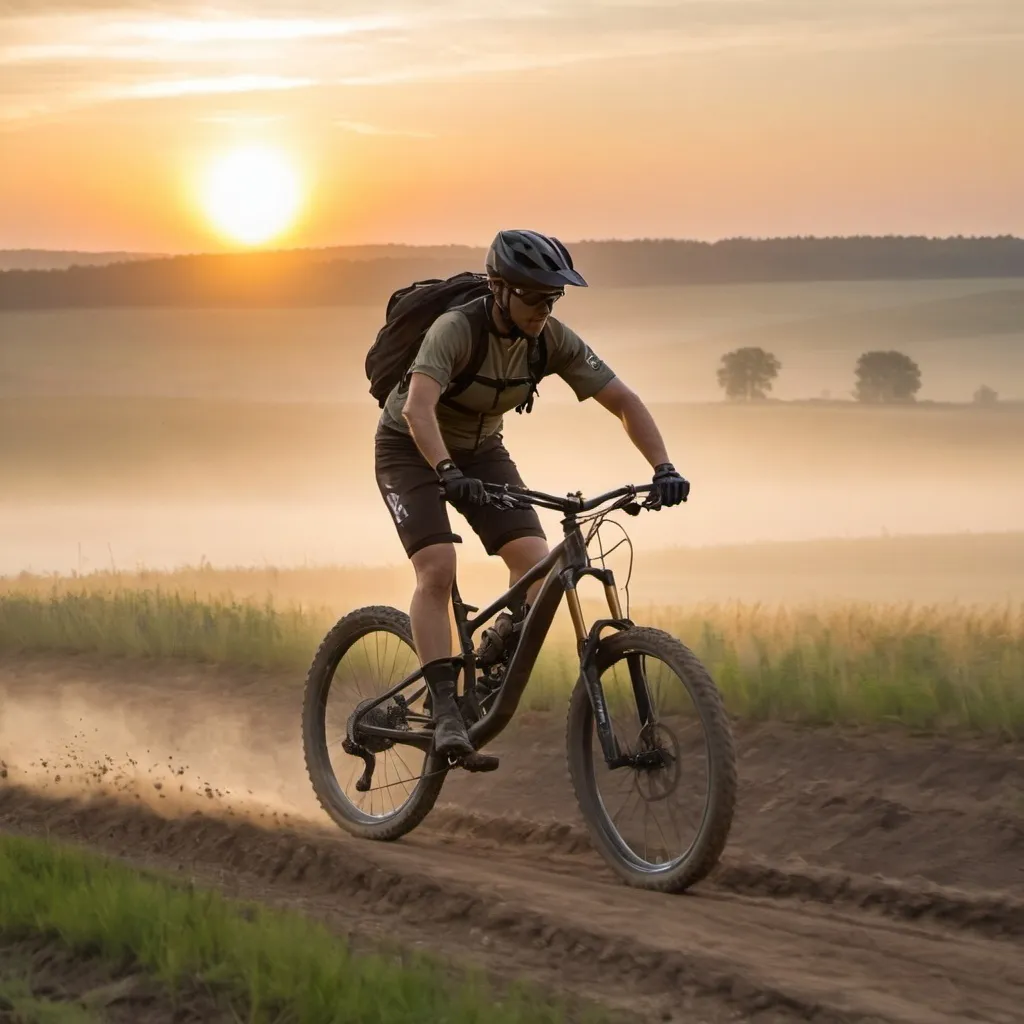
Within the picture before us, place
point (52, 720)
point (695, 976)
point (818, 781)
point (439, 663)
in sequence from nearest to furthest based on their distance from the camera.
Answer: point (695, 976), point (439, 663), point (818, 781), point (52, 720)

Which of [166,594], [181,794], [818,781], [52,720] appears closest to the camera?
[818,781]

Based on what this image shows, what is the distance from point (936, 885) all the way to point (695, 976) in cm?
191

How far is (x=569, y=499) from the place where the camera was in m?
7.05

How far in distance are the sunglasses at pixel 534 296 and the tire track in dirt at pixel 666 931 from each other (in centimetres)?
219

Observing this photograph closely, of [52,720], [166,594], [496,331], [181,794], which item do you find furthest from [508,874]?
[166,594]

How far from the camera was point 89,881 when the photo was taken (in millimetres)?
7031

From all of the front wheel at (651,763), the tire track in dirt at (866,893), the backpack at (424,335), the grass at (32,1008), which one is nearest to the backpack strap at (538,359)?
the backpack at (424,335)

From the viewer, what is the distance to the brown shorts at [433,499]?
7.77 m

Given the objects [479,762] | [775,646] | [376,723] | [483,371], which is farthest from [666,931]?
[775,646]

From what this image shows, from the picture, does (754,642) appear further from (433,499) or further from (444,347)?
(444,347)

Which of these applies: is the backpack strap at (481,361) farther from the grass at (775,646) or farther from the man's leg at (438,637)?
the grass at (775,646)

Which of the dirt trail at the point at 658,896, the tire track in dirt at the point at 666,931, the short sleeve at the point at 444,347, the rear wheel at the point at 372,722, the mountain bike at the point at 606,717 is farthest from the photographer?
the rear wheel at the point at 372,722

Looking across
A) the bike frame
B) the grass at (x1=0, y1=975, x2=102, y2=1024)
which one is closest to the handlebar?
the bike frame

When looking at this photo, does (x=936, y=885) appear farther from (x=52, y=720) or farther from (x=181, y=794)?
(x=52, y=720)
